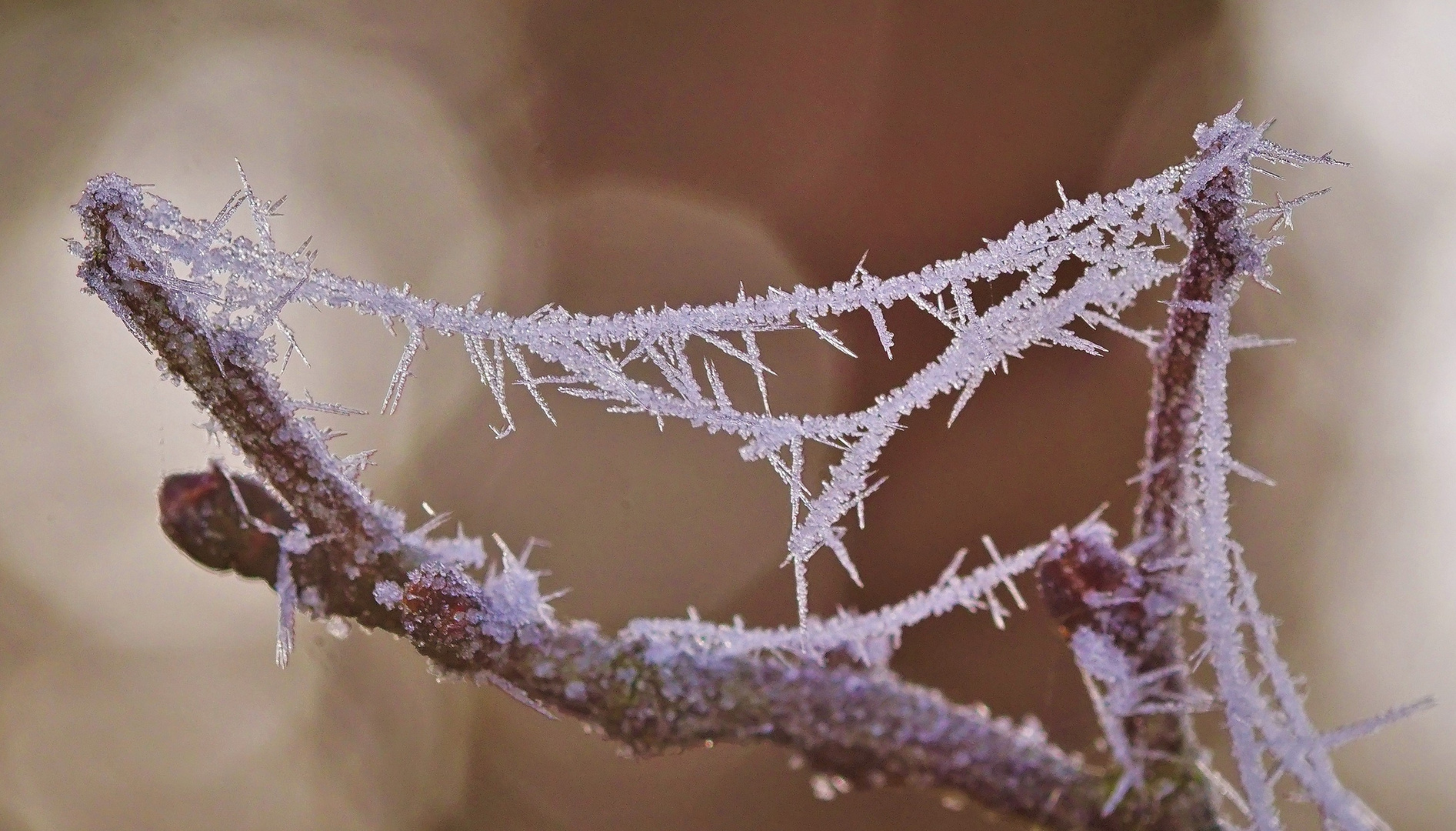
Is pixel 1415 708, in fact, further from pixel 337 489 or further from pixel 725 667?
pixel 337 489

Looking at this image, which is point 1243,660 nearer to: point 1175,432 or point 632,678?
point 1175,432

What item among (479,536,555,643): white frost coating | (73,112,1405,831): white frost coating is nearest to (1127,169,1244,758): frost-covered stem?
(73,112,1405,831): white frost coating

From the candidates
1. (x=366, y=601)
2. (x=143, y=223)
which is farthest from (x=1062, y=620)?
(x=143, y=223)

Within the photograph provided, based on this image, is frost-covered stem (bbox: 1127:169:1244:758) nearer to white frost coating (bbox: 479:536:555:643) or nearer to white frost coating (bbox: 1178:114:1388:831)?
white frost coating (bbox: 1178:114:1388:831)

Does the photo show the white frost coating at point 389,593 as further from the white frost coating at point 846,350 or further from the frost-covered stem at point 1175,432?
the frost-covered stem at point 1175,432

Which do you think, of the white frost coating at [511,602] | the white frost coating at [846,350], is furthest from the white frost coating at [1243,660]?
the white frost coating at [511,602]

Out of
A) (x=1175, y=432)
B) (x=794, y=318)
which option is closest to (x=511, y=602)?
(x=794, y=318)

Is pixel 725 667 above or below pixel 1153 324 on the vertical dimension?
below
